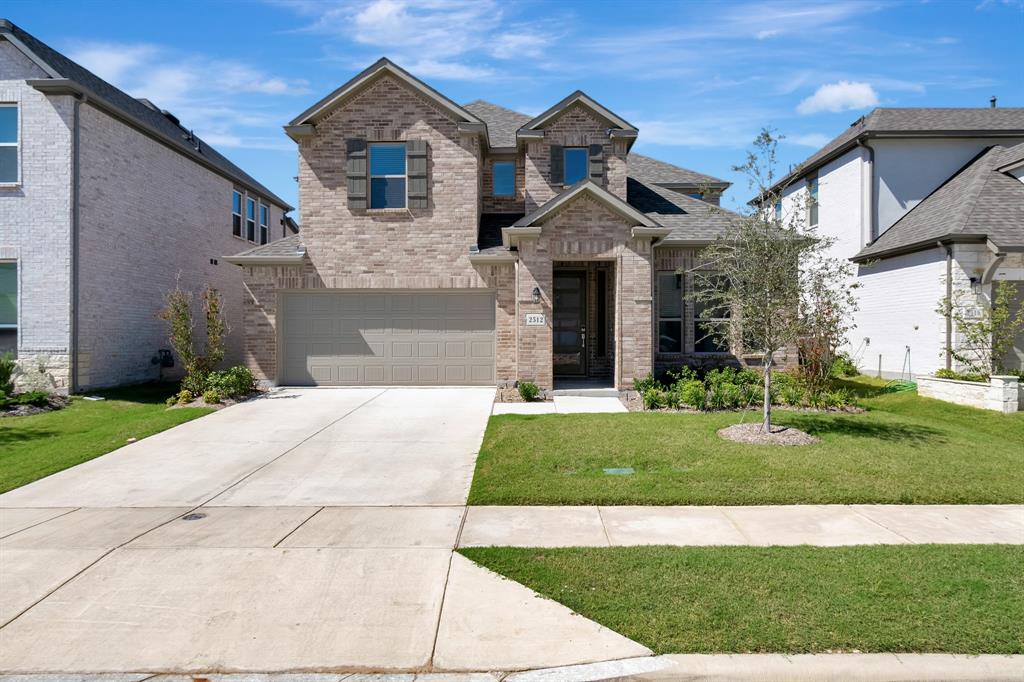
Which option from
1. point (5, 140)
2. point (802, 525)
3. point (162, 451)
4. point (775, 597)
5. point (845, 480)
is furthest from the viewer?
point (5, 140)

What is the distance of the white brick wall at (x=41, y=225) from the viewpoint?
13.8 metres

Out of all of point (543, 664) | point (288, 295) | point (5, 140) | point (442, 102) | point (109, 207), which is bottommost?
point (543, 664)

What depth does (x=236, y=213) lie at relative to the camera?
22.9m

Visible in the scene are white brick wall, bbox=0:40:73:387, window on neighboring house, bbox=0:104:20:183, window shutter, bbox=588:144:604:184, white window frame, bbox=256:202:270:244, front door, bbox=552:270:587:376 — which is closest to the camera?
white brick wall, bbox=0:40:73:387

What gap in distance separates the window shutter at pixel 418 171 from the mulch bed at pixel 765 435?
31.2 feet

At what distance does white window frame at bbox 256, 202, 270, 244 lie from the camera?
25078 millimetres

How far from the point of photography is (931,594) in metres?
4.35

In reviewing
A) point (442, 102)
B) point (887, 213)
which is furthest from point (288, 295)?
point (887, 213)

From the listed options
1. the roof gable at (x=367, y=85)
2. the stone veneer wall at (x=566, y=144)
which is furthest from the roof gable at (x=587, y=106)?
the roof gable at (x=367, y=85)

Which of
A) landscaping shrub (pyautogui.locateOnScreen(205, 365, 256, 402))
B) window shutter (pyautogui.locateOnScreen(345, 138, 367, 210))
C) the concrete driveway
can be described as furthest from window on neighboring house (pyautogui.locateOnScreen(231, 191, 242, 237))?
the concrete driveway

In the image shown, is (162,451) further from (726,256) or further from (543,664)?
(726,256)

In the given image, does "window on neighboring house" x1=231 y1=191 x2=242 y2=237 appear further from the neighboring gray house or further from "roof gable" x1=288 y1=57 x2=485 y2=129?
"roof gable" x1=288 y1=57 x2=485 y2=129

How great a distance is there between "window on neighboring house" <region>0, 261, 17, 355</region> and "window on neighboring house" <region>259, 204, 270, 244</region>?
1140cm

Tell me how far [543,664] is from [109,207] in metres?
16.5
